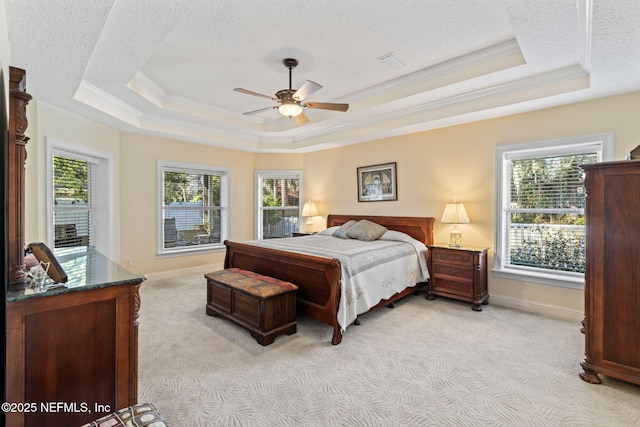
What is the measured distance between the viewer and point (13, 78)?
1.41 metres

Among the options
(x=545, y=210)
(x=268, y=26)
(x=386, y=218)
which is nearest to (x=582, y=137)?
(x=545, y=210)

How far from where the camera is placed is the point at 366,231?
456cm

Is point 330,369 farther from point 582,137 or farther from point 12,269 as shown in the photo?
point 582,137

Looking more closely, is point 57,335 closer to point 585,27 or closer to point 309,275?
point 309,275

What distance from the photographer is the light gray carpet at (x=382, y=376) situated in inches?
73.5

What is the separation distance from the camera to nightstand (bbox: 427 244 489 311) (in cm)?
370

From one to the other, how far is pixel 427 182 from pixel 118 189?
188 inches

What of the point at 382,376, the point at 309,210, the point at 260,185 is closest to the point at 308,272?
the point at 382,376

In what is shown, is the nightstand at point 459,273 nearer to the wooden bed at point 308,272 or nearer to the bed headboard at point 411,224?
the wooden bed at point 308,272

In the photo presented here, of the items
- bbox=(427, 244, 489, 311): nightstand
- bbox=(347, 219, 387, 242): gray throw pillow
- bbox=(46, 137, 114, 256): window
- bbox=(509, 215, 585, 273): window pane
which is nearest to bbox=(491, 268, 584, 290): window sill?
bbox=(509, 215, 585, 273): window pane

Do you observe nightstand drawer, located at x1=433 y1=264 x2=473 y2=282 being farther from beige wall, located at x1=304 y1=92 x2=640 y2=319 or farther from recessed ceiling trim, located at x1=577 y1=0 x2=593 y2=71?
recessed ceiling trim, located at x1=577 y1=0 x2=593 y2=71

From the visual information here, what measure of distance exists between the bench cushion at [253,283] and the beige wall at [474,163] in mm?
2643

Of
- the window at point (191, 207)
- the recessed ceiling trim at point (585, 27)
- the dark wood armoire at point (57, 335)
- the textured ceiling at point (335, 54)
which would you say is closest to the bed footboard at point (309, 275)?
the dark wood armoire at point (57, 335)

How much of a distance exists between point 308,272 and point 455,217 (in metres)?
2.16
